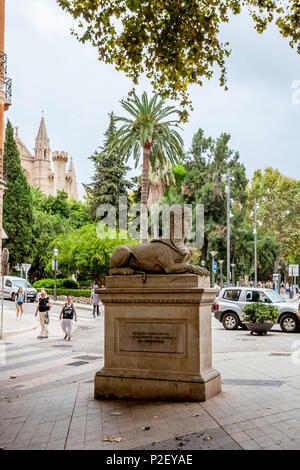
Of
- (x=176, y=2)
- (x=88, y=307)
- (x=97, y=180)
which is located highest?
(x=97, y=180)

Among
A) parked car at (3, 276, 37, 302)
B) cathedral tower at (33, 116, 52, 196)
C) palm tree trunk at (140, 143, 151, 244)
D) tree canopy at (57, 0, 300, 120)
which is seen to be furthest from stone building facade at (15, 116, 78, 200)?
tree canopy at (57, 0, 300, 120)

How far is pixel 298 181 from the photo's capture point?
63.1m

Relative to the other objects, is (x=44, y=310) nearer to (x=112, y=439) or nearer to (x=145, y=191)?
(x=112, y=439)

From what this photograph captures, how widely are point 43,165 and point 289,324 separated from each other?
91.3 metres

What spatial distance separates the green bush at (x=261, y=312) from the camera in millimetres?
16641

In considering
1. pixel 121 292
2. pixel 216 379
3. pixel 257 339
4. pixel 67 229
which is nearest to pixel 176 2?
pixel 121 292

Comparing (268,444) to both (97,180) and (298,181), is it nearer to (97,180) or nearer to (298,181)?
(97,180)

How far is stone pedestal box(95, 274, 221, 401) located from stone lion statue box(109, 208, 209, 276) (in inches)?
4.8

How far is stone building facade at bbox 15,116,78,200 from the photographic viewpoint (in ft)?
332

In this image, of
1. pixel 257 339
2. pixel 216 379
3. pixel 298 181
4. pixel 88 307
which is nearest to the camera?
pixel 216 379

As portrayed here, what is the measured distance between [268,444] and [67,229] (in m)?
53.1

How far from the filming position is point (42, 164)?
10275 cm

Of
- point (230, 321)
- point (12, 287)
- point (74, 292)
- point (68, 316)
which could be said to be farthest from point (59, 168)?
point (68, 316)
